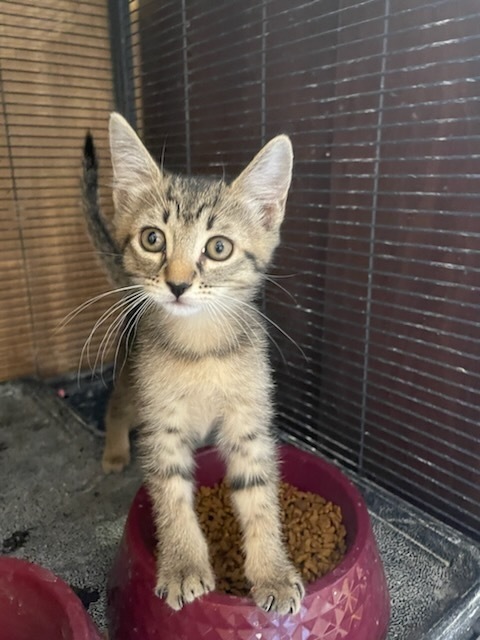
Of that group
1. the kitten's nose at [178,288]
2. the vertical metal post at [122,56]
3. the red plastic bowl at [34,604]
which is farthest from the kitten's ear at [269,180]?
the vertical metal post at [122,56]

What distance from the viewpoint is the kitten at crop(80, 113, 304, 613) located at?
801 mm

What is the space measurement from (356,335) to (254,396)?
1.29 feet

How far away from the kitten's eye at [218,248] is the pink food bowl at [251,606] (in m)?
0.43

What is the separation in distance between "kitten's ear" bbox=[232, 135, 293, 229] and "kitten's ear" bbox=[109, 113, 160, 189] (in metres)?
0.15

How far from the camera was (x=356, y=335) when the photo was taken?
1.17 metres

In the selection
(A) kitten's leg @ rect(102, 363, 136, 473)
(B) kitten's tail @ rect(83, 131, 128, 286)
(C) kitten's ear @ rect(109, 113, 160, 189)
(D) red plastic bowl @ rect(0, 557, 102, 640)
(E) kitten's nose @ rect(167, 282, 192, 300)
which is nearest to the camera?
(D) red plastic bowl @ rect(0, 557, 102, 640)

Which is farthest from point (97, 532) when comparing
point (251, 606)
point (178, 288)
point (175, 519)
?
point (178, 288)

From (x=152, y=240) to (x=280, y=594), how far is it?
0.53 metres

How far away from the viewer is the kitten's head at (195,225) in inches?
30.7

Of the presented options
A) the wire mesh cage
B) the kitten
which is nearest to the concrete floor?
the wire mesh cage

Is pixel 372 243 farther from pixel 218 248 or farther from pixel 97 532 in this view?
pixel 97 532

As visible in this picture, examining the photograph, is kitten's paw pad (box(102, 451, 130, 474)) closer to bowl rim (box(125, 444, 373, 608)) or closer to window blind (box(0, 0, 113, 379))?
bowl rim (box(125, 444, 373, 608))

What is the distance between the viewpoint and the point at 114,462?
1253mm

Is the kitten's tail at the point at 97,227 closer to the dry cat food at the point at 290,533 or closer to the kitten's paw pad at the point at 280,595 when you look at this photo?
the dry cat food at the point at 290,533
